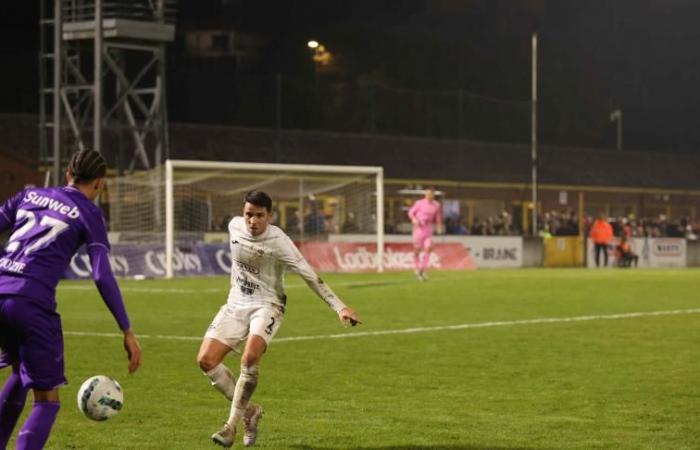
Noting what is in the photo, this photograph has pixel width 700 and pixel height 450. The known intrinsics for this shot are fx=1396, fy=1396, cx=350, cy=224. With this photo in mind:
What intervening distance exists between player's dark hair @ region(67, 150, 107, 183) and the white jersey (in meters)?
2.58

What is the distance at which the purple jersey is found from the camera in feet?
25.3

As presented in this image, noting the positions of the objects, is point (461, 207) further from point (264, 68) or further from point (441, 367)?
point (441, 367)

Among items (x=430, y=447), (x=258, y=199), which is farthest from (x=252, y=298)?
(x=430, y=447)

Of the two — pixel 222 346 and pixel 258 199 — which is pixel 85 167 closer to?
pixel 258 199

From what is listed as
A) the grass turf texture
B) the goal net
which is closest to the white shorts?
the grass turf texture

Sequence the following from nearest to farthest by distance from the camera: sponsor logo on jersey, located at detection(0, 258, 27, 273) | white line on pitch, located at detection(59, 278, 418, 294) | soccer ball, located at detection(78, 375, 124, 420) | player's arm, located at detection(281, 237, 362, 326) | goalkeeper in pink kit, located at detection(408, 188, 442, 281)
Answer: sponsor logo on jersey, located at detection(0, 258, 27, 273), soccer ball, located at detection(78, 375, 124, 420), player's arm, located at detection(281, 237, 362, 326), white line on pitch, located at detection(59, 278, 418, 294), goalkeeper in pink kit, located at detection(408, 188, 442, 281)

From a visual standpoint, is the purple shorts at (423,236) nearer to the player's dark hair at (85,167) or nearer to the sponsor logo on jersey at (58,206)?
the player's dark hair at (85,167)

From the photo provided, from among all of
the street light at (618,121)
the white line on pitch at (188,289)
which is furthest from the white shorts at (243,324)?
the street light at (618,121)

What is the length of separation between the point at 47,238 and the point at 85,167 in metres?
0.46

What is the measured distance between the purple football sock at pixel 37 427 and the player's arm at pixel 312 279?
2.53m

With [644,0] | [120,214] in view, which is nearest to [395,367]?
[120,214]

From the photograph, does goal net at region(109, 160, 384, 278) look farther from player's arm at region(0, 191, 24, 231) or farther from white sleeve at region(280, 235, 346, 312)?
player's arm at region(0, 191, 24, 231)

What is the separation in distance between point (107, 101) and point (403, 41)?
2957cm

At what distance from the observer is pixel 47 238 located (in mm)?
7777
